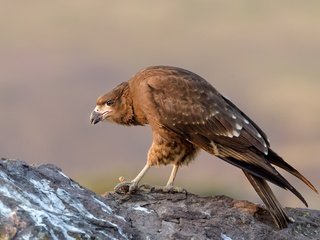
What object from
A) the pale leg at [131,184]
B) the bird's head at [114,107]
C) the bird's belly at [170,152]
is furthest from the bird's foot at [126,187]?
the bird's head at [114,107]

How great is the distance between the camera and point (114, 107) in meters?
9.66

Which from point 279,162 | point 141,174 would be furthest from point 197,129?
point 279,162

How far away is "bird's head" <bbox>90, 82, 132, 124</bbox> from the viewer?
9577 millimetres

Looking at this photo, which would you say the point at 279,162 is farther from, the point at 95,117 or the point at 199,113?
the point at 95,117

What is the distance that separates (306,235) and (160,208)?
1530 millimetres

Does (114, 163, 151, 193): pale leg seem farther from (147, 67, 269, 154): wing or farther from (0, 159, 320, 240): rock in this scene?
(147, 67, 269, 154): wing

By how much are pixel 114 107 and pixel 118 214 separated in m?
2.64

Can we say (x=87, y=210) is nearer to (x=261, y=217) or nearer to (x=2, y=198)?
(x=2, y=198)

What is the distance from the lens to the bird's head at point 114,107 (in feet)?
31.4

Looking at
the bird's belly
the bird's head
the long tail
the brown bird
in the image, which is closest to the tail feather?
the brown bird

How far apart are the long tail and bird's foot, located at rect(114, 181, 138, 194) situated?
1099 millimetres

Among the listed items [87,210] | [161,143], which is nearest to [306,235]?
[161,143]

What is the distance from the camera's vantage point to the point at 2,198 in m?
6.39

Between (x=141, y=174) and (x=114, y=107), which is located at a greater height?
(x=114, y=107)
